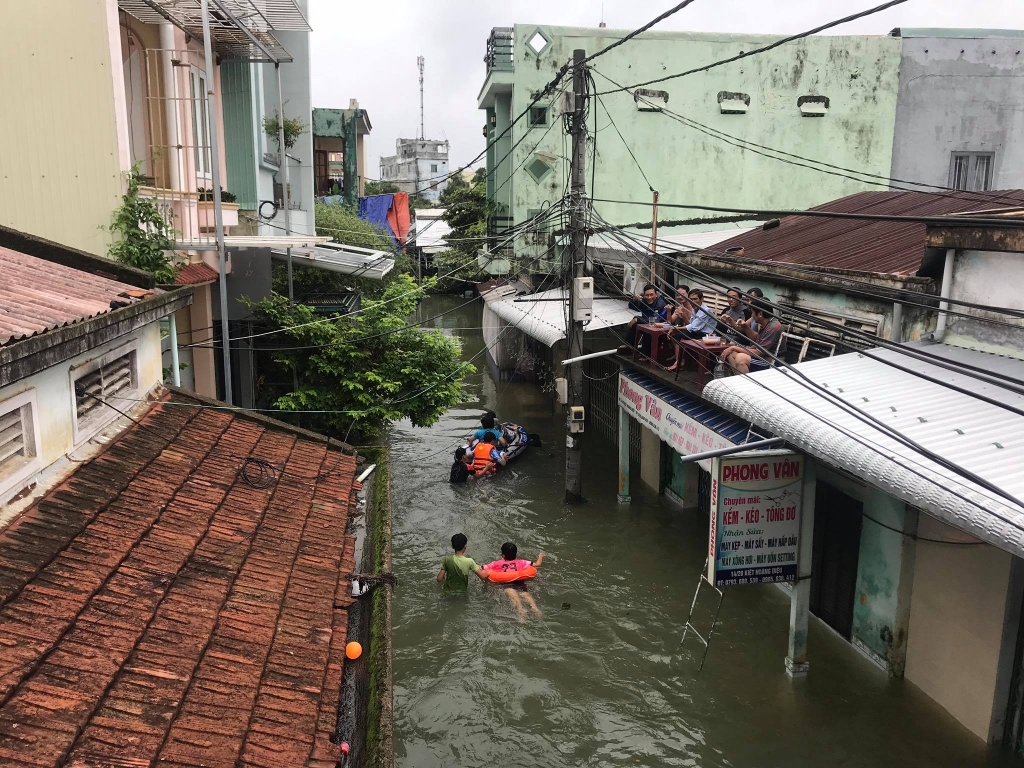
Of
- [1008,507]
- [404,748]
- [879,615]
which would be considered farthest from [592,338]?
[1008,507]

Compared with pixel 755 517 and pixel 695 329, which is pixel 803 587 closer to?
pixel 755 517

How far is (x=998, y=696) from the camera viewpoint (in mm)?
7785

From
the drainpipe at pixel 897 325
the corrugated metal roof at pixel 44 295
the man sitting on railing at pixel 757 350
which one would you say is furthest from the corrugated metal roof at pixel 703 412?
the corrugated metal roof at pixel 44 295

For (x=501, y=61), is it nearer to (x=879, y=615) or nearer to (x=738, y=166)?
(x=738, y=166)

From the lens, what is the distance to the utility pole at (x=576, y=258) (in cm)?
1348

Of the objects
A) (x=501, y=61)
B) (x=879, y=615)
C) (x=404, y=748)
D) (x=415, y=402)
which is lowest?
(x=404, y=748)

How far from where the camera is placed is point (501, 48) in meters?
23.7

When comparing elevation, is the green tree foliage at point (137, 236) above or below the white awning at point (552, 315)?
above

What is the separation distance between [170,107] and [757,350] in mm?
8972

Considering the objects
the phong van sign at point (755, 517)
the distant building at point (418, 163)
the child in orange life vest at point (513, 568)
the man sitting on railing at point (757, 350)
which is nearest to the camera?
the phong van sign at point (755, 517)

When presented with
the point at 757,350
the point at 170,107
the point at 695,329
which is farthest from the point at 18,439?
the point at 695,329

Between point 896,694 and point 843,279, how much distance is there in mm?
5132

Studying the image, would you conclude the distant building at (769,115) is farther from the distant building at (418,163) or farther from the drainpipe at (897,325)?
the distant building at (418,163)

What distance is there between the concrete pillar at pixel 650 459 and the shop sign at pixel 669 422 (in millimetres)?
1210
